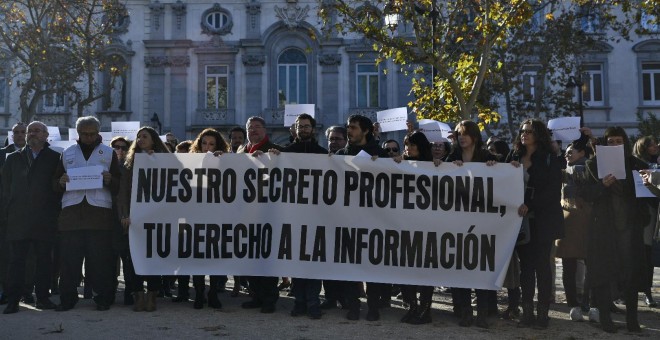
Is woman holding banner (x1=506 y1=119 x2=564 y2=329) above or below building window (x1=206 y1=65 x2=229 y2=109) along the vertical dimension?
below

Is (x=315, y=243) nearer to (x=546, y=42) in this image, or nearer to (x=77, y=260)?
(x=77, y=260)

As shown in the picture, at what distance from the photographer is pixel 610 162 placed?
7.37 m

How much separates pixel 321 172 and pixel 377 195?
2.10ft

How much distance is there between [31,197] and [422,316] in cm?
441

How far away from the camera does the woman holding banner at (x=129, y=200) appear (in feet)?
27.6

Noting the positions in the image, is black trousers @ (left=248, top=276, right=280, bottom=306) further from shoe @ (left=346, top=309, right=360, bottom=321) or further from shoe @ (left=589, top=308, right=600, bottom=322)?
shoe @ (left=589, top=308, right=600, bottom=322)

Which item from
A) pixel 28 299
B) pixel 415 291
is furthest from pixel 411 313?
pixel 28 299

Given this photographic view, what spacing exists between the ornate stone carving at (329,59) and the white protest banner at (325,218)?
26.1 meters

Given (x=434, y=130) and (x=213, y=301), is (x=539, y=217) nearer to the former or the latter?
(x=213, y=301)

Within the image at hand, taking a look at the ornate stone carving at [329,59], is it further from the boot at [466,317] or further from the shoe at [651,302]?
the boot at [466,317]

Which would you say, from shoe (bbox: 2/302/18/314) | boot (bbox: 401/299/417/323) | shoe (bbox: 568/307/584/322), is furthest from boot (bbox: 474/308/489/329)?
shoe (bbox: 2/302/18/314)

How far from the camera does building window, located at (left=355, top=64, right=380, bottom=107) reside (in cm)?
3453

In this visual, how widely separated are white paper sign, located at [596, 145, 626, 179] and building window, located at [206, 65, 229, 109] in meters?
28.6

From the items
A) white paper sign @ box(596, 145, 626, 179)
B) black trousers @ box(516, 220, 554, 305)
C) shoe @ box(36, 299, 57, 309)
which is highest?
white paper sign @ box(596, 145, 626, 179)
